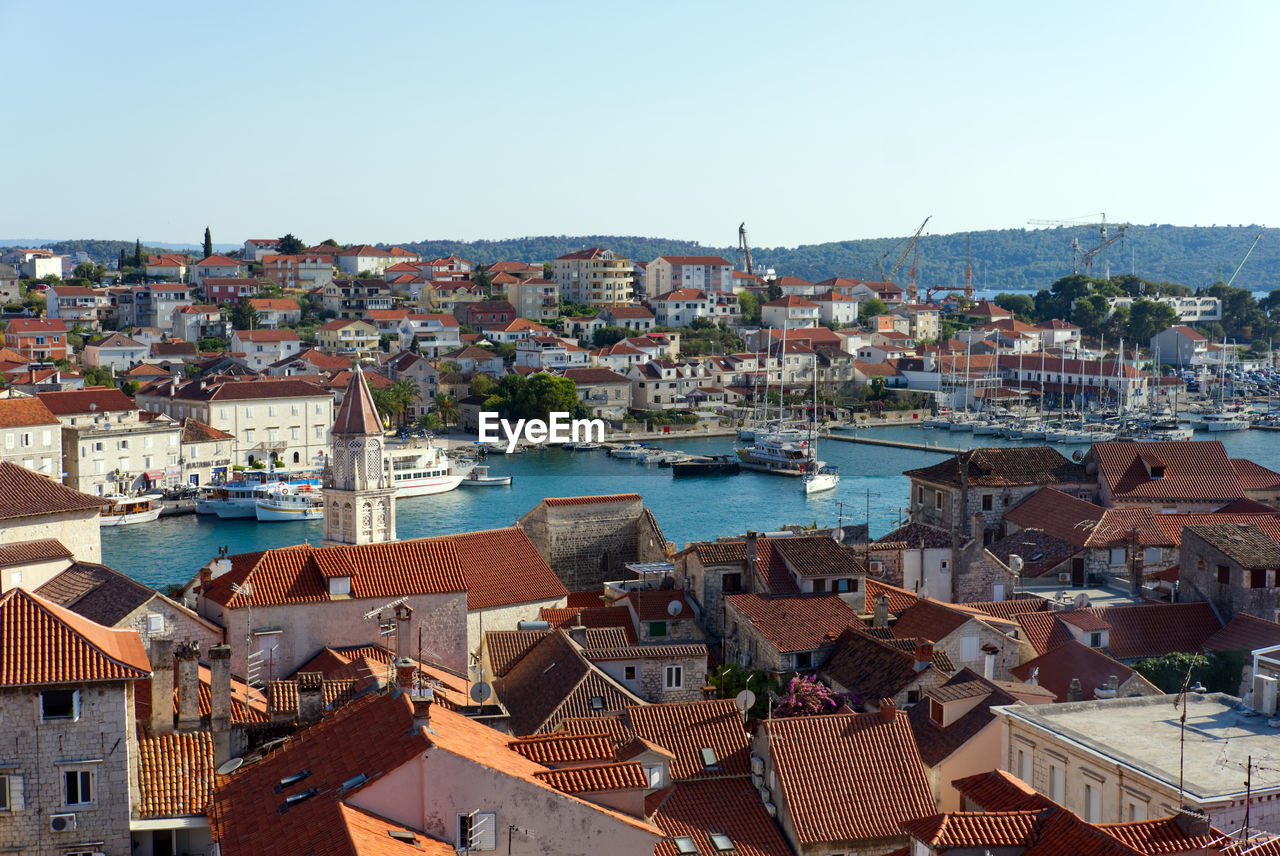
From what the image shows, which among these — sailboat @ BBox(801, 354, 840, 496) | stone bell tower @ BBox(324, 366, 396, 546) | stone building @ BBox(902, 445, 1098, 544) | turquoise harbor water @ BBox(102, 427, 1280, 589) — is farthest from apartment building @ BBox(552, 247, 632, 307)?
stone bell tower @ BBox(324, 366, 396, 546)

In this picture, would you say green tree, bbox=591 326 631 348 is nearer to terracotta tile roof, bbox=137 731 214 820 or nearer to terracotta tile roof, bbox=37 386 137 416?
terracotta tile roof, bbox=37 386 137 416

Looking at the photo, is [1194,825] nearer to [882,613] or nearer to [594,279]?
[882,613]

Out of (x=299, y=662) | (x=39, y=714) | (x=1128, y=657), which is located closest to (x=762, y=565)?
(x=1128, y=657)

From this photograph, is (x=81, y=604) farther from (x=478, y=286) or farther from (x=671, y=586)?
(x=478, y=286)

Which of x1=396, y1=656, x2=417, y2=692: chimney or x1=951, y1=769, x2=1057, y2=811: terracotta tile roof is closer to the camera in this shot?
x1=951, y1=769, x2=1057, y2=811: terracotta tile roof

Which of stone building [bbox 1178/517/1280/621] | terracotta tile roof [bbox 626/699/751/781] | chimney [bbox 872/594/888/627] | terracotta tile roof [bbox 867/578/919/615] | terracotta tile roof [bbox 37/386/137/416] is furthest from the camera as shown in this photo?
terracotta tile roof [bbox 37/386/137/416]

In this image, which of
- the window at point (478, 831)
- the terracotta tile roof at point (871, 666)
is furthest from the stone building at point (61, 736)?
the terracotta tile roof at point (871, 666)
